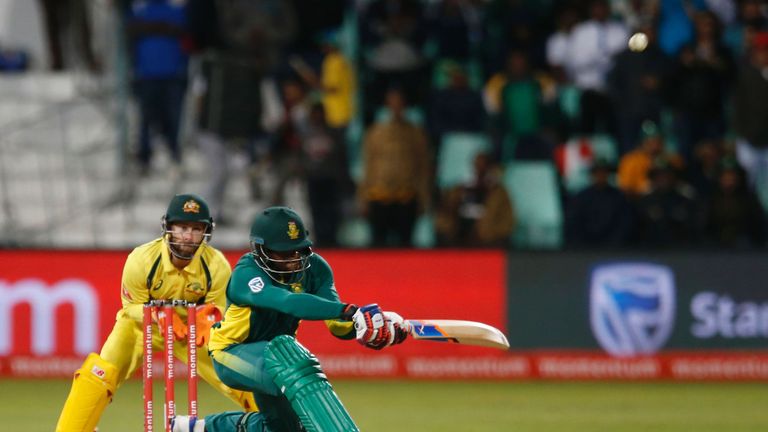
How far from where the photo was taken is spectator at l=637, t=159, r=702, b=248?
645 inches

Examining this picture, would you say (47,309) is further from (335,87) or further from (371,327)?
(371,327)

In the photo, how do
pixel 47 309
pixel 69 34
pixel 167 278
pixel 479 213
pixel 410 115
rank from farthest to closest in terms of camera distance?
pixel 69 34 < pixel 410 115 < pixel 479 213 < pixel 47 309 < pixel 167 278

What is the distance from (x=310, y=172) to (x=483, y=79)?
312cm

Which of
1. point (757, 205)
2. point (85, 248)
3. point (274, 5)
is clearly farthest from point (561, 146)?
point (85, 248)

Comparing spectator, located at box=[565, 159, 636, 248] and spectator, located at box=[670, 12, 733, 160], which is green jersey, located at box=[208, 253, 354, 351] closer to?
spectator, located at box=[565, 159, 636, 248]

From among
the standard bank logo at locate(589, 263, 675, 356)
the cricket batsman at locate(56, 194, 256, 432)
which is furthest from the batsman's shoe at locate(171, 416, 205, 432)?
the standard bank logo at locate(589, 263, 675, 356)

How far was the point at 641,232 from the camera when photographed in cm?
1647

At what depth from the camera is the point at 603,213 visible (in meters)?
16.2

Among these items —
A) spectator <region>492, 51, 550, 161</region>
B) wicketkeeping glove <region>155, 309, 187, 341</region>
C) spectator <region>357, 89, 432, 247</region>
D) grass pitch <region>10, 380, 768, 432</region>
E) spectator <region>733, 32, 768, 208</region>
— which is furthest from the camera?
spectator <region>492, 51, 550, 161</region>

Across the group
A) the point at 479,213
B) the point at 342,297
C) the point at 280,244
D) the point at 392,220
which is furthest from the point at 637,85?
the point at 280,244

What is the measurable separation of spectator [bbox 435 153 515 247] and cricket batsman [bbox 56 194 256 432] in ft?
23.3

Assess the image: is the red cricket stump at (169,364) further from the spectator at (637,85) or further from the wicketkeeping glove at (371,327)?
the spectator at (637,85)

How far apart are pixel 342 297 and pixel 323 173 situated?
181 centimetres

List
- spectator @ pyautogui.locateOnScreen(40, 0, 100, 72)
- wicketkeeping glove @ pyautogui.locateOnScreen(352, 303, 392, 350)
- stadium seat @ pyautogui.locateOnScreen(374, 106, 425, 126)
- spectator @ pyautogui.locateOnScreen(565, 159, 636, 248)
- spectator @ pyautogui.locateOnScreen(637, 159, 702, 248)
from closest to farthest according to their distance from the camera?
wicketkeeping glove @ pyautogui.locateOnScreen(352, 303, 392, 350) < spectator @ pyautogui.locateOnScreen(565, 159, 636, 248) < spectator @ pyautogui.locateOnScreen(637, 159, 702, 248) < stadium seat @ pyautogui.locateOnScreen(374, 106, 425, 126) < spectator @ pyautogui.locateOnScreen(40, 0, 100, 72)
